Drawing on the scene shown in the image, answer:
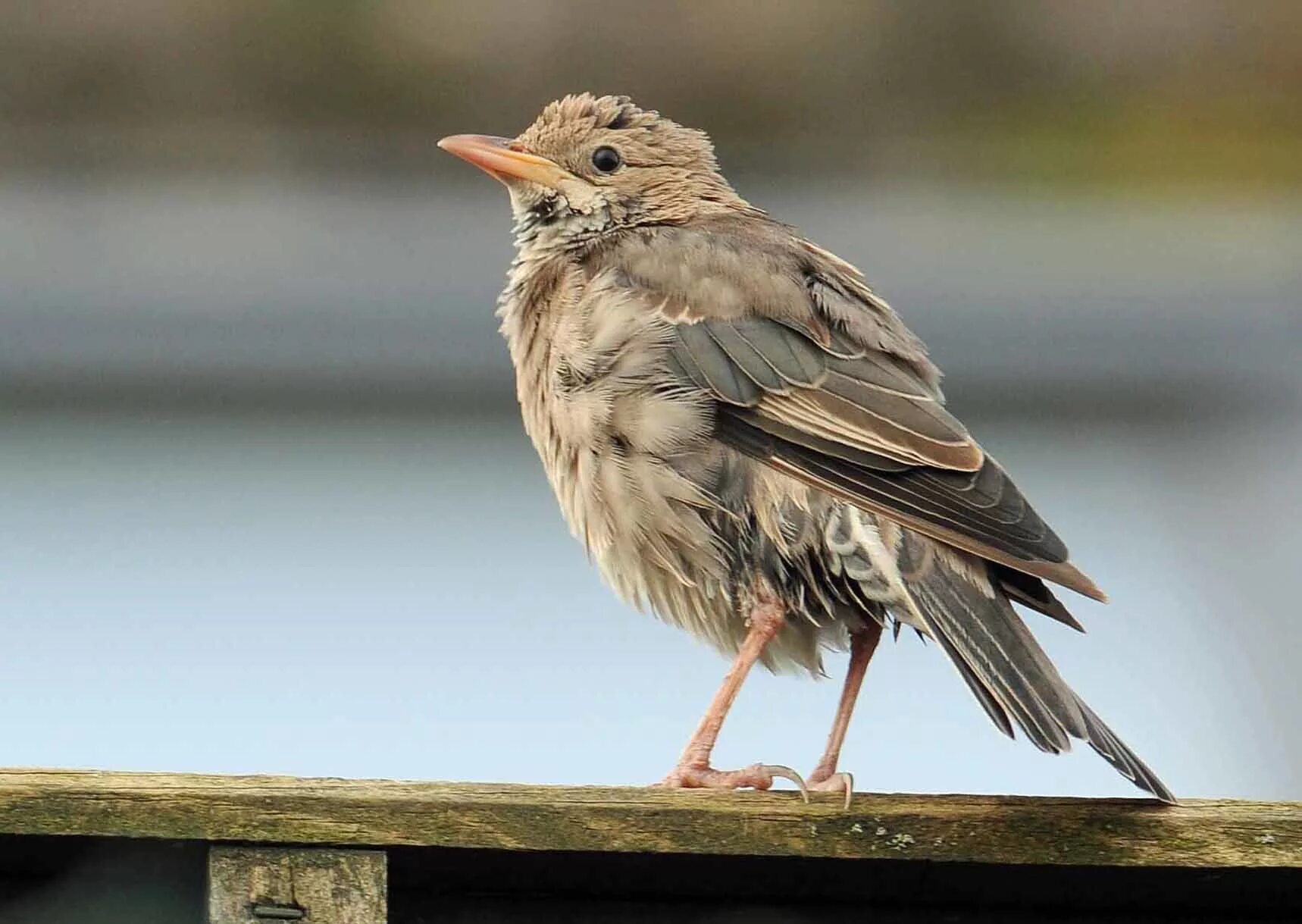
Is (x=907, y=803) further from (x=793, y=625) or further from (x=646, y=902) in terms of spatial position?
(x=793, y=625)

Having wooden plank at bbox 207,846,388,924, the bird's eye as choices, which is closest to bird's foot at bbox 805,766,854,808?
wooden plank at bbox 207,846,388,924

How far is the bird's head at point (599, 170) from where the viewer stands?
398cm

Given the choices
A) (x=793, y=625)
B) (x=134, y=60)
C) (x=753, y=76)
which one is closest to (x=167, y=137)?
(x=134, y=60)

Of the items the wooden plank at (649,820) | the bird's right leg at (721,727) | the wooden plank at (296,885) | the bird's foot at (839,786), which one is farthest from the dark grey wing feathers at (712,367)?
the wooden plank at (296,885)

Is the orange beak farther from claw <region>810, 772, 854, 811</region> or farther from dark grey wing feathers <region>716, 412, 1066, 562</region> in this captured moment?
claw <region>810, 772, 854, 811</region>

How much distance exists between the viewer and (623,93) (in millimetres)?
4230

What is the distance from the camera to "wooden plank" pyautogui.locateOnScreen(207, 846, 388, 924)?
7.97 ft

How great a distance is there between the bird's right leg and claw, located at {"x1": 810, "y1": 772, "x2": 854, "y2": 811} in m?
0.33

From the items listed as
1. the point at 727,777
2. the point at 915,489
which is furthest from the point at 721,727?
the point at 915,489

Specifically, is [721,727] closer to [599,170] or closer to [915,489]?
[915,489]

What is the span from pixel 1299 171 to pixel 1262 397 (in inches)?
20.5

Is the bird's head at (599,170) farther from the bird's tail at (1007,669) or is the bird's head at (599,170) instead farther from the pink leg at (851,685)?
the bird's tail at (1007,669)

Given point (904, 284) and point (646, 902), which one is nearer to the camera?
point (646, 902)

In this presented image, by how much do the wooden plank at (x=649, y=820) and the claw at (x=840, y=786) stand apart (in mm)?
15
